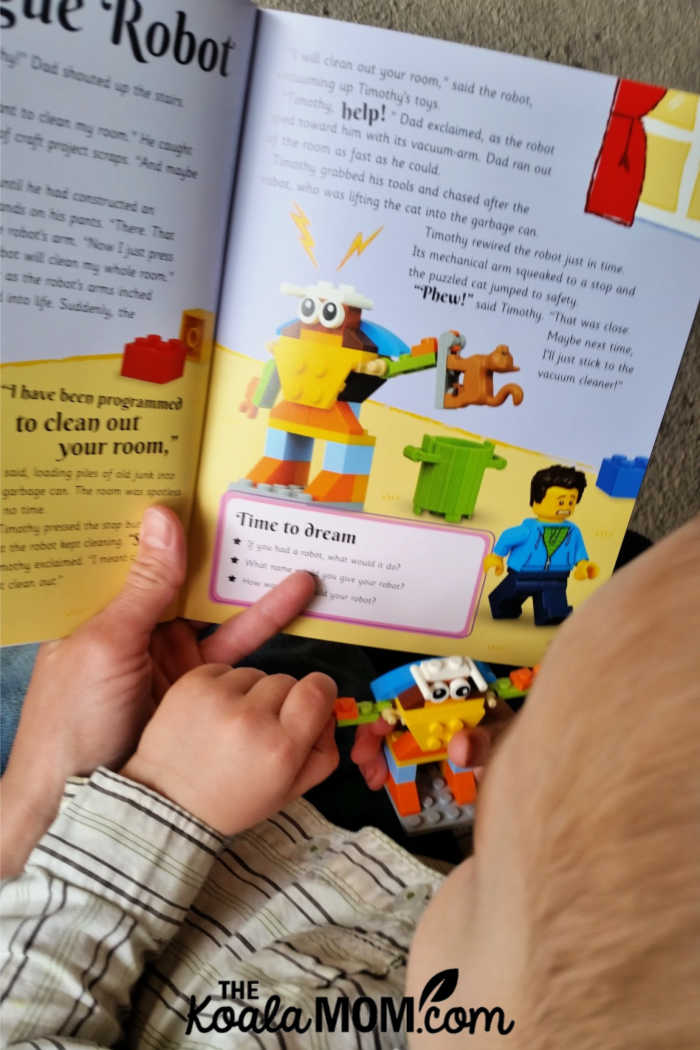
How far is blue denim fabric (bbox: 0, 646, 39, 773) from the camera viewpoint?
0.58 metres

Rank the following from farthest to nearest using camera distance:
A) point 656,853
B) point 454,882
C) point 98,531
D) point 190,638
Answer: point 190,638 < point 98,531 < point 454,882 < point 656,853

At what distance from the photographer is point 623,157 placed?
42cm

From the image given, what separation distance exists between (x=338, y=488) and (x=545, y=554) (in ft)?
0.56

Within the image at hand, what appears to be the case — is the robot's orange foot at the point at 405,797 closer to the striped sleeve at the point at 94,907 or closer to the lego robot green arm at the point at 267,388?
the striped sleeve at the point at 94,907

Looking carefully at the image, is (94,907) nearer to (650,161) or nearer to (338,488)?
(338,488)

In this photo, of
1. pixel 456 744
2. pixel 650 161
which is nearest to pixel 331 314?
pixel 650 161

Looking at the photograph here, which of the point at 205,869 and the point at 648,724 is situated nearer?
the point at 648,724

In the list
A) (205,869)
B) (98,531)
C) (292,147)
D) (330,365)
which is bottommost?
(205,869)

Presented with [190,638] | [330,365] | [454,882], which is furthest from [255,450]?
[454,882]

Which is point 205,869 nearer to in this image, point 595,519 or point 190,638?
point 190,638

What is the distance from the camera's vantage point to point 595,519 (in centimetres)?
49

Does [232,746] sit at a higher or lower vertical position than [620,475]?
lower

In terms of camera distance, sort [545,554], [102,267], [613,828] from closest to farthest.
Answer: [613,828] → [102,267] → [545,554]

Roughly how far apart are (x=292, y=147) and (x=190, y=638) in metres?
0.39
